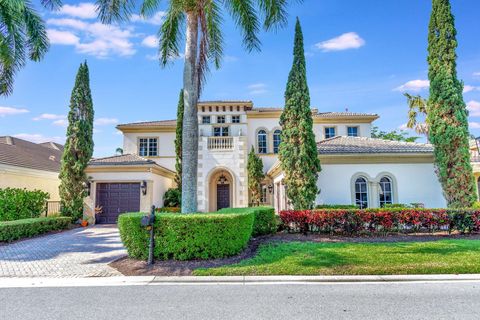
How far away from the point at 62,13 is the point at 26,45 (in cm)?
324

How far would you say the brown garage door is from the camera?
61.1 feet

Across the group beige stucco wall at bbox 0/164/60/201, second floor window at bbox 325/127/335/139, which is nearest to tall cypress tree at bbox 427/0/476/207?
second floor window at bbox 325/127/335/139

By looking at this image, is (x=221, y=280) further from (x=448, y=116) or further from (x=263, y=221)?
(x=448, y=116)

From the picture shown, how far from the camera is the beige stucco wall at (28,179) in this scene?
1744cm

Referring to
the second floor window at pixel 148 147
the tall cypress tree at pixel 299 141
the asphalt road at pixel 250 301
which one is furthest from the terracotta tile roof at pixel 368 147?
the second floor window at pixel 148 147

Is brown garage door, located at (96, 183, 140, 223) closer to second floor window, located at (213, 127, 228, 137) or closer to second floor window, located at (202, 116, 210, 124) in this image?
second floor window, located at (213, 127, 228, 137)

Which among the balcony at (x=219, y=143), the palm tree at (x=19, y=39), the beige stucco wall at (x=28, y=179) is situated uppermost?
the palm tree at (x=19, y=39)

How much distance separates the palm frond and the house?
627 cm

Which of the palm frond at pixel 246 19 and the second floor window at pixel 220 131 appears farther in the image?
the second floor window at pixel 220 131

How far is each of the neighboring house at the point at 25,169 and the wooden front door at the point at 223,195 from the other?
12.7 metres

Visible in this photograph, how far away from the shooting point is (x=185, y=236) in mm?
7629

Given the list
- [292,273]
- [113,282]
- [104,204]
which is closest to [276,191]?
[104,204]

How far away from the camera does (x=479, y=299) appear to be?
5.30 meters

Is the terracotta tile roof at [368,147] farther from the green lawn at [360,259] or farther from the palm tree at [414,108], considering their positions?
the palm tree at [414,108]
